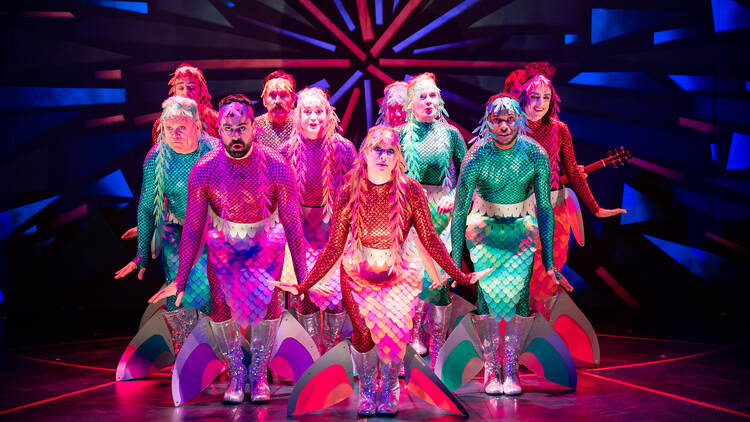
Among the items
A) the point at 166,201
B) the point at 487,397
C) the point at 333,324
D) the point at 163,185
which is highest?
the point at 163,185

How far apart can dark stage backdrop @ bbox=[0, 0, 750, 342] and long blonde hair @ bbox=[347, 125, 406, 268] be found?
3074 millimetres

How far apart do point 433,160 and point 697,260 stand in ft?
11.5

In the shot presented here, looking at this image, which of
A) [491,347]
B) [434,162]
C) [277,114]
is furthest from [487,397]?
[277,114]

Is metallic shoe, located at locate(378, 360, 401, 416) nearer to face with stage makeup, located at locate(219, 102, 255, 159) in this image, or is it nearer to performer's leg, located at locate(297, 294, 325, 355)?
performer's leg, located at locate(297, 294, 325, 355)

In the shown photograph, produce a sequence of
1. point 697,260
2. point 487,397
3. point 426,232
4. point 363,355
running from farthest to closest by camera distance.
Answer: point 697,260 → point 487,397 → point 426,232 → point 363,355

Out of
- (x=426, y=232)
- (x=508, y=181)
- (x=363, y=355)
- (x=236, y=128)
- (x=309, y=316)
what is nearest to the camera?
(x=363, y=355)

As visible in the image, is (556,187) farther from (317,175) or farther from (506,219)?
(317,175)

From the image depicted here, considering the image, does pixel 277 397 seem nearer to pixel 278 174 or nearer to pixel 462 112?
pixel 278 174

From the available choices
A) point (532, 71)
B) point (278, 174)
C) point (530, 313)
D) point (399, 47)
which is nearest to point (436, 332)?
point (530, 313)

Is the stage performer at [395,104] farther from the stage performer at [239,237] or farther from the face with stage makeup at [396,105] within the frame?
the stage performer at [239,237]

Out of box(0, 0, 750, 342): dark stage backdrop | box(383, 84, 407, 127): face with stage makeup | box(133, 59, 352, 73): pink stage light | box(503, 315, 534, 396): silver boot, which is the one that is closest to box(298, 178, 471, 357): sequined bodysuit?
box(503, 315, 534, 396): silver boot

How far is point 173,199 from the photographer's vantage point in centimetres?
451

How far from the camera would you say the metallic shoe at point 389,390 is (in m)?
3.65

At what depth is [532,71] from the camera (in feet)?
16.4
